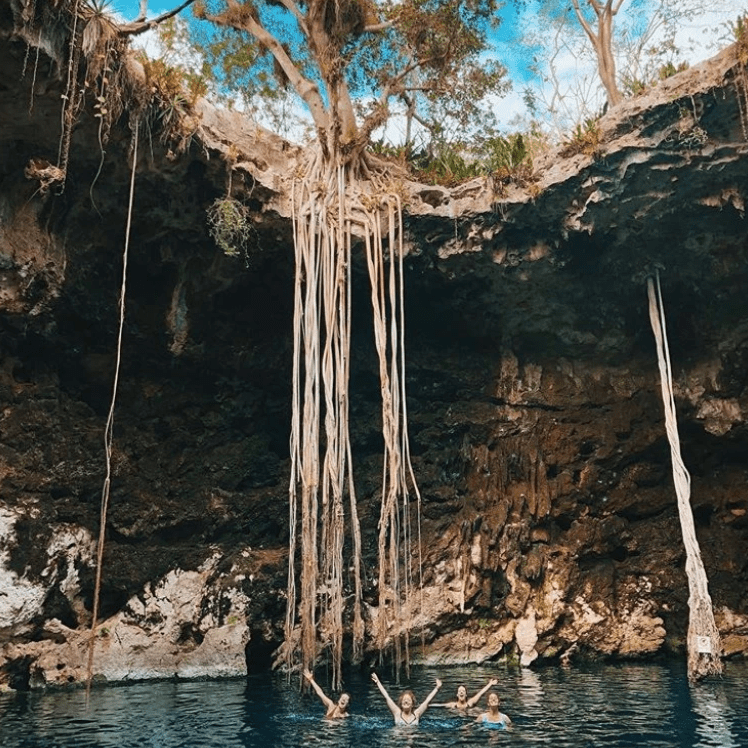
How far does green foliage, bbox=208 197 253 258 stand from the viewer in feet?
27.7

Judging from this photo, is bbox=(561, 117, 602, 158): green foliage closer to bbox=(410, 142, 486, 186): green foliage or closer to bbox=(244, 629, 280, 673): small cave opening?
bbox=(410, 142, 486, 186): green foliage

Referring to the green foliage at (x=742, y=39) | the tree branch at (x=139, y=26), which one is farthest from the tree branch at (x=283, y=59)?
the green foliage at (x=742, y=39)

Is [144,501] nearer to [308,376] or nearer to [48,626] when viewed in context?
[48,626]

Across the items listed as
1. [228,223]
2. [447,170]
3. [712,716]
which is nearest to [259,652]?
[228,223]

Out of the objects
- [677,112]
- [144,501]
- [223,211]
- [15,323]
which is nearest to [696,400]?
[677,112]

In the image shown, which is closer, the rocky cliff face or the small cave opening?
the rocky cliff face

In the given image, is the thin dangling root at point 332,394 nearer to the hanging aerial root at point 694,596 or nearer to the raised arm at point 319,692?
the raised arm at point 319,692

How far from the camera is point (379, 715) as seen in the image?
7.04 m

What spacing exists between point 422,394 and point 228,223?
4022 mm

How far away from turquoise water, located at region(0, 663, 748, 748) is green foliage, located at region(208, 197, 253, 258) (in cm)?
470

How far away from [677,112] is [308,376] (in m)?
4.67

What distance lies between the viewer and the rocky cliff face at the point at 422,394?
27.8 ft

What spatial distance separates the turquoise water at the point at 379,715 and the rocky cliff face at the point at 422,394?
3.55 ft

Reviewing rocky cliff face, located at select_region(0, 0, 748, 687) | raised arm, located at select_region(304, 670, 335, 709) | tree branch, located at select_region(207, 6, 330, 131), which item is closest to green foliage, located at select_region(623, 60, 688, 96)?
rocky cliff face, located at select_region(0, 0, 748, 687)
